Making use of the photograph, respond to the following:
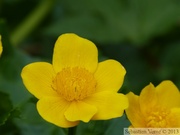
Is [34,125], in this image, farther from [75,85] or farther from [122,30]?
[122,30]

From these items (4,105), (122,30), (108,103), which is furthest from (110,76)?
Answer: (122,30)

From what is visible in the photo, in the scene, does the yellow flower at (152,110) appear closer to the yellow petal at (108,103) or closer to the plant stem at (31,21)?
the yellow petal at (108,103)

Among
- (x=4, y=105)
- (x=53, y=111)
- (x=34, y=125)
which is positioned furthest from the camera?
(x=34, y=125)

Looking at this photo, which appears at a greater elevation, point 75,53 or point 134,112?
point 75,53

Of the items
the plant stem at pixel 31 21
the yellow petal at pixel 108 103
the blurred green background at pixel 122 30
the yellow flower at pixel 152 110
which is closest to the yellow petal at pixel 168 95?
the yellow flower at pixel 152 110

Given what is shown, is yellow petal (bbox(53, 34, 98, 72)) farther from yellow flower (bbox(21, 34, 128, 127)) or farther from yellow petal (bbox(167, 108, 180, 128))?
yellow petal (bbox(167, 108, 180, 128))

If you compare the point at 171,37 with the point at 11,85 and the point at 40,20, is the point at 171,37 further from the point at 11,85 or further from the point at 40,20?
the point at 11,85

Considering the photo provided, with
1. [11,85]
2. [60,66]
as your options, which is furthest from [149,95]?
[11,85]

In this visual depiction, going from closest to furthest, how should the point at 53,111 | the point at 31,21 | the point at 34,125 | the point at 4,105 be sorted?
the point at 53,111
the point at 4,105
the point at 34,125
the point at 31,21
